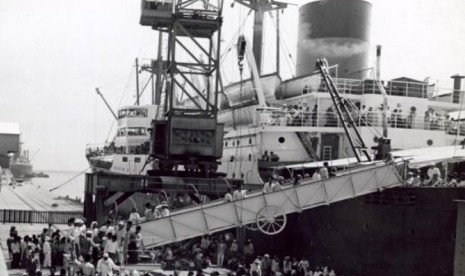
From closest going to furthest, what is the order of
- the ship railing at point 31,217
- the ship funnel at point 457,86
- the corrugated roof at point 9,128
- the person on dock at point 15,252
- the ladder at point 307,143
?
the corrugated roof at point 9,128
the person on dock at point 15,252
the ladder at point 307,143
the ship railing at point 31,217
the ship funnel at point 457,86

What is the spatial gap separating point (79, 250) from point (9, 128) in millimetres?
4412

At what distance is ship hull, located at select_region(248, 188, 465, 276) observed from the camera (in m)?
15.8

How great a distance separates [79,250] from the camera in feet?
45.6

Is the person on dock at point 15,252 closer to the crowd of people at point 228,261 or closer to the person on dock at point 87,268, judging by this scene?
the person on dock at point 87,268

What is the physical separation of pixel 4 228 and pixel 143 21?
1258cm

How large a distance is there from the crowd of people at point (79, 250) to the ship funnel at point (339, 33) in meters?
19.5

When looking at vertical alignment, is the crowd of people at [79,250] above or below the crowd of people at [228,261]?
above

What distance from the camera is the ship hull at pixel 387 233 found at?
15758 mm

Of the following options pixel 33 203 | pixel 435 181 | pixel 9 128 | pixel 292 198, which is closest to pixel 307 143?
pixel 292 198

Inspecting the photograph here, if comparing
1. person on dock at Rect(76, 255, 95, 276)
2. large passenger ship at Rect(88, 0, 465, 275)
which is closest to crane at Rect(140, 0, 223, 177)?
large passenger ship at Rect(88, 0, 465, 275)

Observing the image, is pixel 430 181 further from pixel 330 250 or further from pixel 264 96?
pixel 264 96

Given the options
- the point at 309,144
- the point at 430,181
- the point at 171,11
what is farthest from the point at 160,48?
the point at 430,181

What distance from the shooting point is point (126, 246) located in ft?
49.4

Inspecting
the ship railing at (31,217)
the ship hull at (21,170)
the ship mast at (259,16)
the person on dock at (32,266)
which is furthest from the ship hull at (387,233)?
the ship hull at (21,170)
